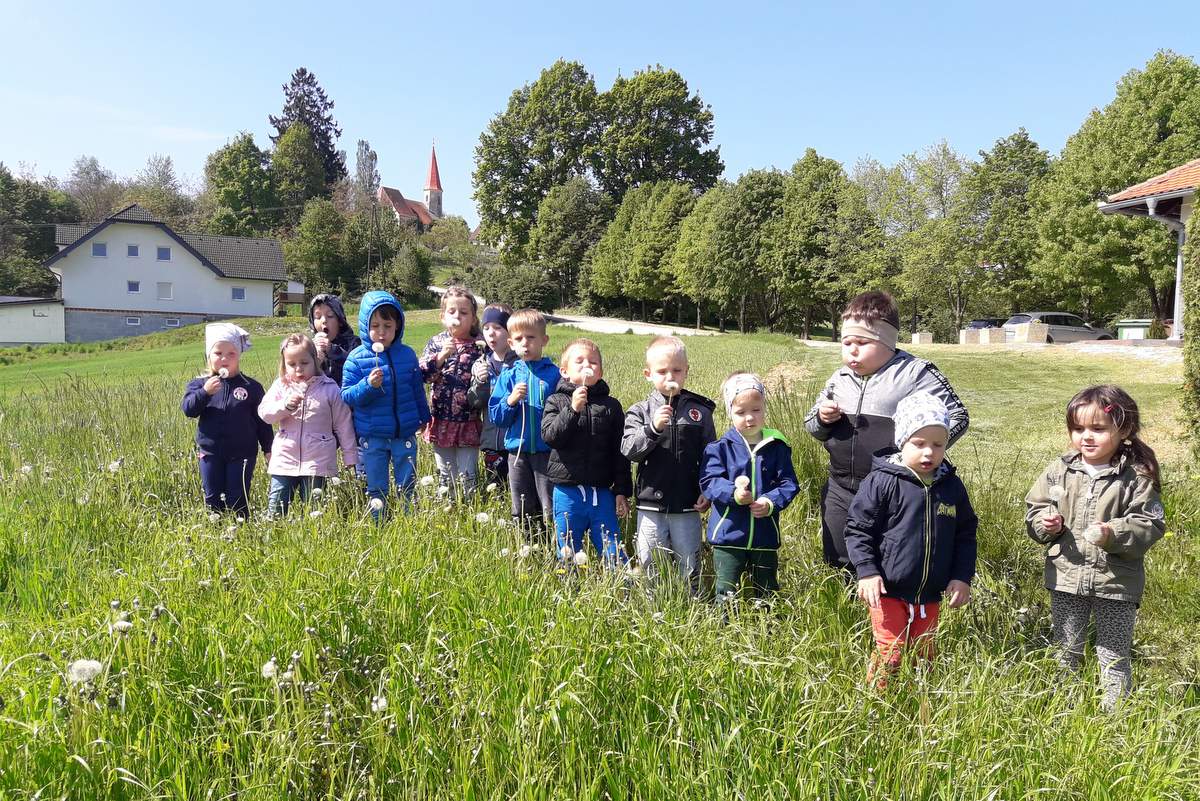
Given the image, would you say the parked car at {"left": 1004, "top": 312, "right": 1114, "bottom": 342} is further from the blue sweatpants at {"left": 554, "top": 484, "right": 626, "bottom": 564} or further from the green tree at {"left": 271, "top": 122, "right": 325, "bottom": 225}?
the green tree at {"left": 271, "top": 122, "right": 325, "bottom": 225}

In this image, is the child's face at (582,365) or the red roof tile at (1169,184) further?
the red roof tile at (1169,184)

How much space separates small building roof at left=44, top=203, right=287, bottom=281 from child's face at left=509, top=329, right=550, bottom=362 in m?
52.3

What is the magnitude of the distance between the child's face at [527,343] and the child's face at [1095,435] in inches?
116

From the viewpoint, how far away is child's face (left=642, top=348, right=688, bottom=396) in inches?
152

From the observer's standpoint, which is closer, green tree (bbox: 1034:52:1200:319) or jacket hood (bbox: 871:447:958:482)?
jacket hood (bbox: 871:447:958:482)

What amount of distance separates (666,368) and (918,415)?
132cm

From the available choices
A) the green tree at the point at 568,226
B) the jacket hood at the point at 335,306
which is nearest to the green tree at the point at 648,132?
the green tree at the point at 568,226

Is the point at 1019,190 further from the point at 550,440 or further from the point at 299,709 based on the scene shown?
the point at 299,709

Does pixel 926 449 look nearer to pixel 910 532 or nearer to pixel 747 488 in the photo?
pixel 910 532

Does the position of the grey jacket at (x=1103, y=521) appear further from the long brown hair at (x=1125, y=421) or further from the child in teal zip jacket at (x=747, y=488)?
the child in teal zip jacket at (x=747, y=488)

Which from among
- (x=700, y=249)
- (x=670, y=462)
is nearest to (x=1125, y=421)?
(x=670, y=462)

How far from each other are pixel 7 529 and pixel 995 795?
453 centimetres

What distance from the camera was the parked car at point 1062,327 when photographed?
95.6 ft

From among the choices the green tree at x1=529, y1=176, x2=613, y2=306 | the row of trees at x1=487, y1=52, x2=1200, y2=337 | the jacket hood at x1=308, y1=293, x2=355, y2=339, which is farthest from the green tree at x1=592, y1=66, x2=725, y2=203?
the jacket hood at x1=308, y1=293, x2=355, y2=339
